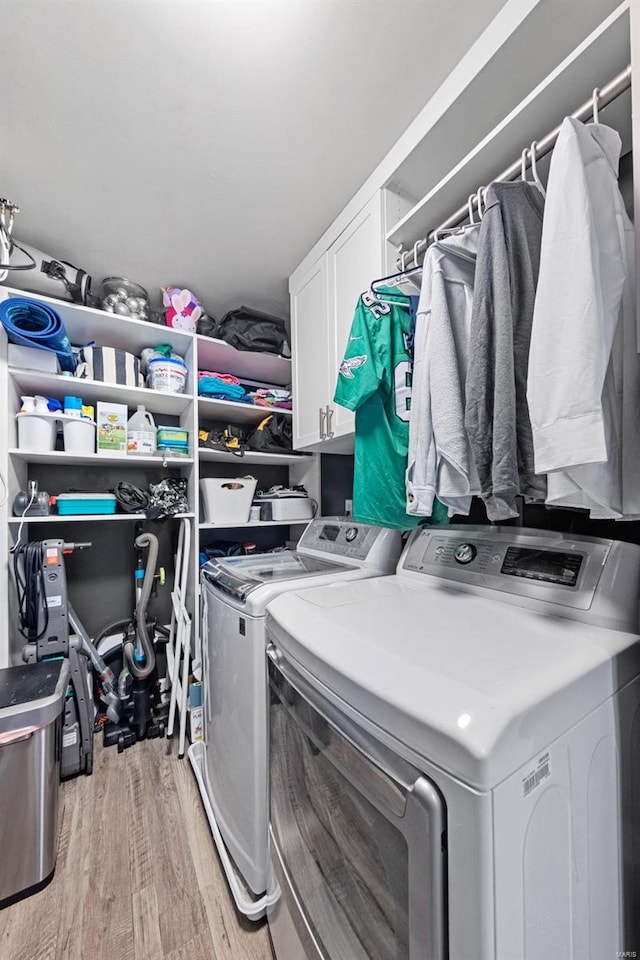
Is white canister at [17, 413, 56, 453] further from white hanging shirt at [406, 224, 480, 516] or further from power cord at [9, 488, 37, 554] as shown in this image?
white hanging shirt at [406, 224, 480, 516]

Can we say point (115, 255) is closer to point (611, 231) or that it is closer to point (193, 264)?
point (193, 264)

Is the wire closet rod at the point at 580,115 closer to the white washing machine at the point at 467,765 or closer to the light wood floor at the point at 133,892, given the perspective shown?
the white washing machine at the point at 467,765

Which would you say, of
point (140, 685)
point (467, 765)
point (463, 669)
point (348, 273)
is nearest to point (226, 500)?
point (140, 685)

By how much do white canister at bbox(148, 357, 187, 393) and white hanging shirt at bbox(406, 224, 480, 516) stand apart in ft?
4.91

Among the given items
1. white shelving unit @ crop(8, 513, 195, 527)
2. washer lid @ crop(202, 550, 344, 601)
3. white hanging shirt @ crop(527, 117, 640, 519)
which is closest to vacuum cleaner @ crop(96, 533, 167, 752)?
white shelving unit @ crop(8, 513, 195, 527)

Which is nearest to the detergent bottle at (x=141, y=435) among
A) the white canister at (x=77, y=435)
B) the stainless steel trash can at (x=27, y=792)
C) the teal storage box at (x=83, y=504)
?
the white canister at (x=77, y=435)

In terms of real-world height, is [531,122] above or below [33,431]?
above

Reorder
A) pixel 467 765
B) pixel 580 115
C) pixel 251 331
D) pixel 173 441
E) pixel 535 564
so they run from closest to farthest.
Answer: pixel 467 765
pixel 580 115
pixel 535 564
pixel 173 441
pixel 251 331

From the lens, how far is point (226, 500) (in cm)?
219

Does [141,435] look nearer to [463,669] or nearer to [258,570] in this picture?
[258,570]

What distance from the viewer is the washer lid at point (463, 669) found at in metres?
0.47

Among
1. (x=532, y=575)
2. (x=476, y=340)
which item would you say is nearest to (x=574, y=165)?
(x=476, y=340)

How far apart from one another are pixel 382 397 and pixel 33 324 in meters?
1.73

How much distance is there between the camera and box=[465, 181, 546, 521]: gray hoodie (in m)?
0.86
